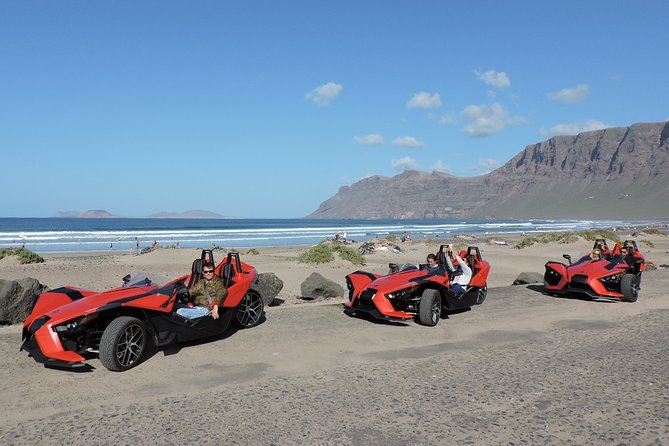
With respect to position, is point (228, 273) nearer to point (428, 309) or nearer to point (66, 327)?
point (66, 327)

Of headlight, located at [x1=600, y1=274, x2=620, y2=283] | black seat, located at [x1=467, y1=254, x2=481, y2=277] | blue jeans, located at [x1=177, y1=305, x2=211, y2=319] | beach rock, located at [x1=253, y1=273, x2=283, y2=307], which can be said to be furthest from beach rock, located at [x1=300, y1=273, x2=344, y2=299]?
headlight, located at [x1=600, y1=274, x2=620, y2=283]

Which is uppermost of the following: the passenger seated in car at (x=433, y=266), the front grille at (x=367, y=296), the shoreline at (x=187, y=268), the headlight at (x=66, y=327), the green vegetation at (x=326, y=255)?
the passenger seated in car at (x=433, y=266)

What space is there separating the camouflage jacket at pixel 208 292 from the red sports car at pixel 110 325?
14 centimetres

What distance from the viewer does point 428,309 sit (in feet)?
30.6

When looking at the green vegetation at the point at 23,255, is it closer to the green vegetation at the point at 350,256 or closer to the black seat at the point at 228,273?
the green vegetation at the point at 350,256

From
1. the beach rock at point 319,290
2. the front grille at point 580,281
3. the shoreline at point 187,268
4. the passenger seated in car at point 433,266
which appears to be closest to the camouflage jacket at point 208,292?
the passenger seated in car at point 433,266

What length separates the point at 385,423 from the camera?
4809 millimetres

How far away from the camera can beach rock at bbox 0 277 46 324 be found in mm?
9727

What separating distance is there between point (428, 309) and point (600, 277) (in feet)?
19.6

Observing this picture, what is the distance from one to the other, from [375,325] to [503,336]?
7.32ft

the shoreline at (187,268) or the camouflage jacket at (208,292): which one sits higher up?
the camouflage jacket at (208,292)

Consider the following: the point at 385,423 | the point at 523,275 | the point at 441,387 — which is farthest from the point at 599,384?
the point at 523,275

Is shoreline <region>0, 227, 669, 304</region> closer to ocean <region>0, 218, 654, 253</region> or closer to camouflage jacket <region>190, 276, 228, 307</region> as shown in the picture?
camouflage jacket <region>190, 276, 228, 307</region>

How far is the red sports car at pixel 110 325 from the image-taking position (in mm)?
6078
